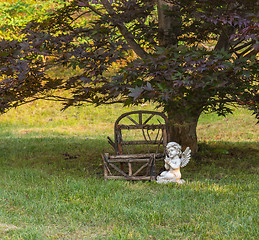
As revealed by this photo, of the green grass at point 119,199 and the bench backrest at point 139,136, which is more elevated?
the bench backrest at point 139,136

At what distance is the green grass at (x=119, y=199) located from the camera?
147 inches

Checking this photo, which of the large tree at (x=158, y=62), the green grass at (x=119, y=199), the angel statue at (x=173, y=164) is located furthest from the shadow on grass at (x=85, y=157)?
the large tree at (x=158, y=62)

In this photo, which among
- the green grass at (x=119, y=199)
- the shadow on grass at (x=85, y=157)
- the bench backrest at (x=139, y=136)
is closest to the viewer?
the green grass at (x=119, y=199)

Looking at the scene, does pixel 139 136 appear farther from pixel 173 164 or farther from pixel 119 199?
pixel 119 199

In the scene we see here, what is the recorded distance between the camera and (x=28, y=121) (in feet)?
49.1

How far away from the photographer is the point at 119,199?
4742 mm

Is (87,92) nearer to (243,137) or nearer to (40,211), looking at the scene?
(40,211)

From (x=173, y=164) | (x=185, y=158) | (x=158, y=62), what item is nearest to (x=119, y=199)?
(x=173, y=164)

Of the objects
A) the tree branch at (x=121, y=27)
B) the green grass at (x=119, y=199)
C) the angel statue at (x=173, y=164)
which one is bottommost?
the green grass at (x=119, y=199)

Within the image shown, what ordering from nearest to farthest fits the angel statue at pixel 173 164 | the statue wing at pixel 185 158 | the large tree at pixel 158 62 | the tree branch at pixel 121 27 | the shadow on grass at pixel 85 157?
the large tree at pixel 158 62, the angel statue at pixel 173 164, the statue wing at pixel 185 158, the tree branch at pixel 121 27, the shadow on grass at pixel 85 157

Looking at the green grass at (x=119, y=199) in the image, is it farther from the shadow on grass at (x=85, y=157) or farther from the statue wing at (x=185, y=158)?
the statue wing at (x=185, y=158)

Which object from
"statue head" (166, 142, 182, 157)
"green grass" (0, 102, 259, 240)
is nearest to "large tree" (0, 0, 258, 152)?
"statue head" (166, 142, 182, 157)

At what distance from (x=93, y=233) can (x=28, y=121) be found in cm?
1188

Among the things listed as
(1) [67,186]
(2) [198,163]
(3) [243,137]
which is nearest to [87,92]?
(1) [67,186]
